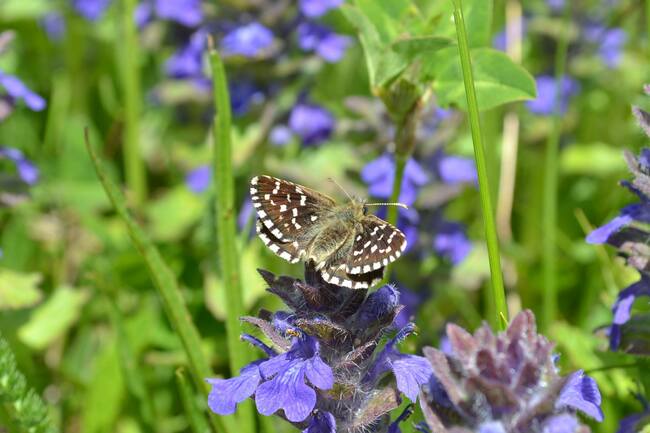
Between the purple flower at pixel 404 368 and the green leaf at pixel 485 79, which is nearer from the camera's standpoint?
the purple flower at pixel 404 368

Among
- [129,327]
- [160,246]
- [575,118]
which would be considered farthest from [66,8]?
[575,118]

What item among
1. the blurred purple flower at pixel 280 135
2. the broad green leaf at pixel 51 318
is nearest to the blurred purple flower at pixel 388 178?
the blurred purple flower at pixel 280 135

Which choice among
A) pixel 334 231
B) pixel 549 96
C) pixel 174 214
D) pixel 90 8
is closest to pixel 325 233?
pixel 334 231

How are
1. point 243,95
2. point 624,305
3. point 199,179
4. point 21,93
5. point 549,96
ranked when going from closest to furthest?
point 624,305 < point 21,93 < point 243,95 < point 199,179 < point 549,96

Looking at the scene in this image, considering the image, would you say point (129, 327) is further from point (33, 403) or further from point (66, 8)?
point (66, 8)

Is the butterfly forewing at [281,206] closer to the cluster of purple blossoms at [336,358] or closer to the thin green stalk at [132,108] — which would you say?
the cluster of purple blossoms at [336,358]

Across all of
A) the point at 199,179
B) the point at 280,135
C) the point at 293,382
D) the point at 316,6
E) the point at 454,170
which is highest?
the point at 293,382

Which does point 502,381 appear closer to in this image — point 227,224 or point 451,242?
point 227,224

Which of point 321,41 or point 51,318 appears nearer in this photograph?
point 51,318
